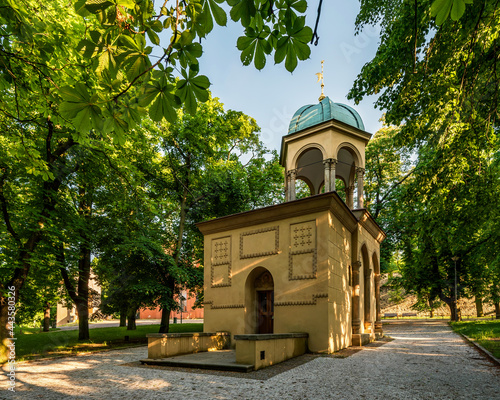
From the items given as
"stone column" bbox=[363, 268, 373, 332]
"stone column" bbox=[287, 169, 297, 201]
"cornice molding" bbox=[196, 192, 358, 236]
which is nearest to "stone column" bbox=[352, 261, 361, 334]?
"cornice molding" bbox=[196, 192, 358, 236]

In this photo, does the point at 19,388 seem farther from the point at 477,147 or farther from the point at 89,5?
the point at 477,147

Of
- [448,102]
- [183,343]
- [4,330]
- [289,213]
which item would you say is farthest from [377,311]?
[4,330]

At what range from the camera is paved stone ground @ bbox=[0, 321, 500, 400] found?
629cm

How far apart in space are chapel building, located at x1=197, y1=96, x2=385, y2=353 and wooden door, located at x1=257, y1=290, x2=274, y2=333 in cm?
4

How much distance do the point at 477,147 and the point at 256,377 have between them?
6787mm

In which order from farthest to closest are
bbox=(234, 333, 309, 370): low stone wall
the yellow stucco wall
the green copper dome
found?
the green copper dome
the yellow stucco wall
bbox=(234, 333, 309, 370): low stone wall

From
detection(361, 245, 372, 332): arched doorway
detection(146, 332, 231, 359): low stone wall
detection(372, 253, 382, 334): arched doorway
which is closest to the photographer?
detection(146, 332, 231, 359): low stone wall

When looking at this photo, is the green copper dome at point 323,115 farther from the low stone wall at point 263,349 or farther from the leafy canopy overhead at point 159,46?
the leafy canopy overhead at point 159,46

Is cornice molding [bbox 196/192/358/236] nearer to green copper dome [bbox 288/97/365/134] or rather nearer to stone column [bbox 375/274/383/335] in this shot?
green copper dome [bbox 288/97/365/134]

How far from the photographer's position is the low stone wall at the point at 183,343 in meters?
10.3

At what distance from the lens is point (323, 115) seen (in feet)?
47.9

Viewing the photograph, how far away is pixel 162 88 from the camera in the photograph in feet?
6.76

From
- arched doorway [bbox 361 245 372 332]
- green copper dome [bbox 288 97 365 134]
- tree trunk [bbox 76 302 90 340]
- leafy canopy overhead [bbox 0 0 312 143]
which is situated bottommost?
tree trunk [bbox 76 302 90 340]

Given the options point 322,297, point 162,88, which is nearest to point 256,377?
point 322,297
